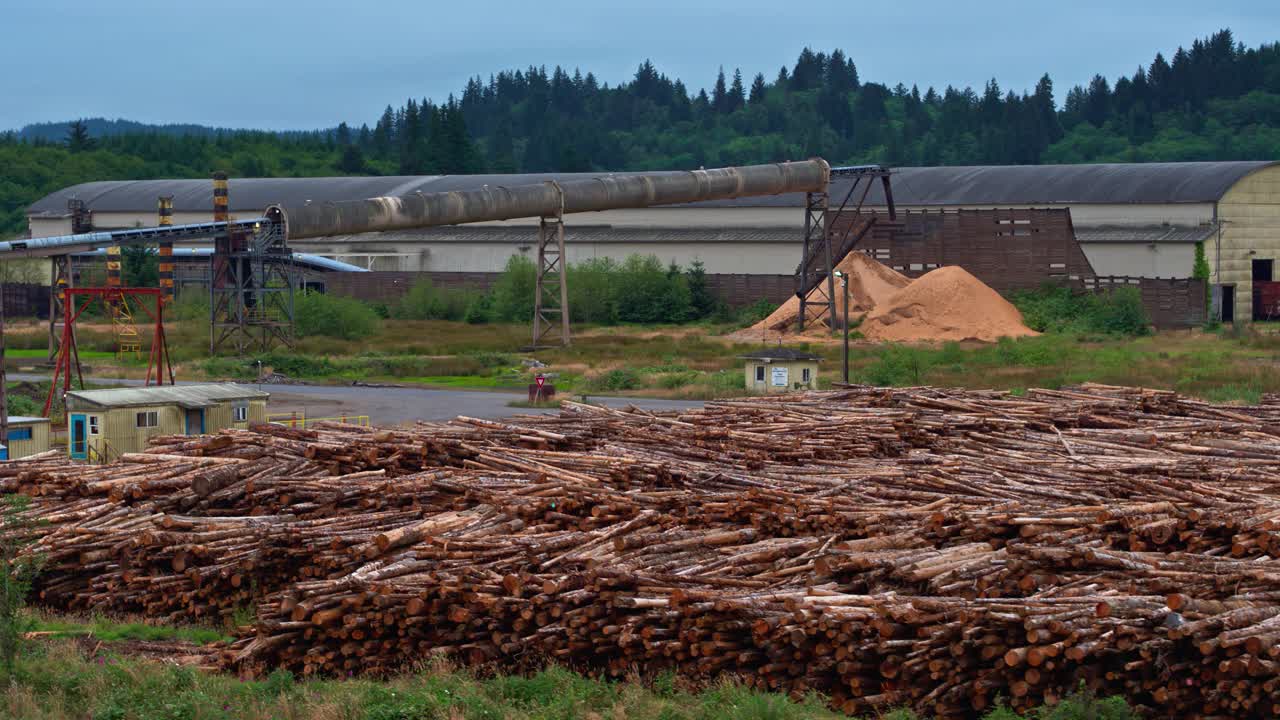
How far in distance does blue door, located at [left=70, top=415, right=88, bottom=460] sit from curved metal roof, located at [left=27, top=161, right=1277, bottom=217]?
40.8 m

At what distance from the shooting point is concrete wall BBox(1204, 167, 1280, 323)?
72125 millimetres

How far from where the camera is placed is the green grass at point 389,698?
43.2ft

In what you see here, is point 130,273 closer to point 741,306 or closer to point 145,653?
point 741,306

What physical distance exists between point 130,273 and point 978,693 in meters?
91.3

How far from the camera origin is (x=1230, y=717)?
12172mm

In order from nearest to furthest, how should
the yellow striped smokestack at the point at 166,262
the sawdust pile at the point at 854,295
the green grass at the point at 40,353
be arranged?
the green grass at the point at 40,353 → the sawdust pile at the point at 854,295 → the yellow striped smokestack at the point at 166,262

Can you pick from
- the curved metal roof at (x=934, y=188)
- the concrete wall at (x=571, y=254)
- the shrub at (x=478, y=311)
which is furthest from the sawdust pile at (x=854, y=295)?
the shrub at (x=478, y=311)

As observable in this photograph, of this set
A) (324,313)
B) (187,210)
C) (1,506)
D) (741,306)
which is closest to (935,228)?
(741,306)

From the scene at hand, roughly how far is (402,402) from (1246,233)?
162ft

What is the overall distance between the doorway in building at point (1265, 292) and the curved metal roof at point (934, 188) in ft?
15.6

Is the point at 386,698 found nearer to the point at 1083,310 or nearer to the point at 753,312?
the point at 1083,310

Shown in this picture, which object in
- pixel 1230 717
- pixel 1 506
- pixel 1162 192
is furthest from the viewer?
pixel 1162 192

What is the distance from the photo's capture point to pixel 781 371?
43.7 m

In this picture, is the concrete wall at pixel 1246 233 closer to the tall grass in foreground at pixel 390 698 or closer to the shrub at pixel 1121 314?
the shrub at pixel 1121 314
